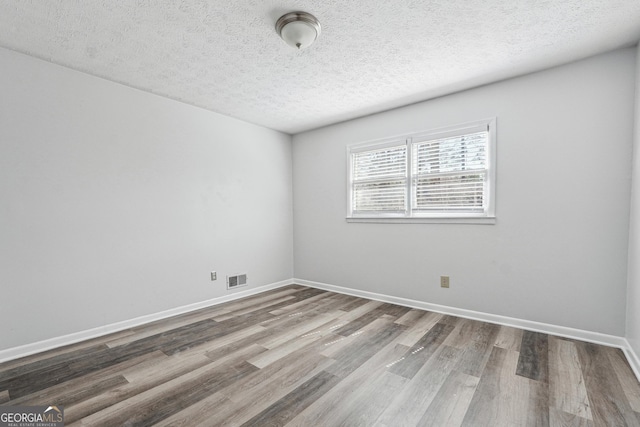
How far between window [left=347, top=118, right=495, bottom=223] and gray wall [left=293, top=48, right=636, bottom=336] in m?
0.11

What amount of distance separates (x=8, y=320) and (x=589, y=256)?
16.1 ft

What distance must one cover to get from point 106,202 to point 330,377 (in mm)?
2658

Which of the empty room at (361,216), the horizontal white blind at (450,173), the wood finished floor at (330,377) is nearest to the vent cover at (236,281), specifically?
the empty room at (361,216)

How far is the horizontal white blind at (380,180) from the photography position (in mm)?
3625

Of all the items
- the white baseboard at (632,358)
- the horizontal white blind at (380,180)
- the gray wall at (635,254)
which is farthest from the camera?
the horizontal white blind at (380,180)

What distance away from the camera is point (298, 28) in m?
1.95

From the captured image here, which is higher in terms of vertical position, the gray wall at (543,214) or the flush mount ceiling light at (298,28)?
the flush mount ceiling light at (298,28)

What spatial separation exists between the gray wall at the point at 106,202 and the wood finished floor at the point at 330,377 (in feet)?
1.47

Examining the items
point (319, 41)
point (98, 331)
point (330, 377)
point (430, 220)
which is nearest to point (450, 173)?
point (430, 220)

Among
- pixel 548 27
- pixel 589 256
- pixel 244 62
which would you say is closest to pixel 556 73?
pixel 548 27

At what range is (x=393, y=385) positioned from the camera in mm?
1876

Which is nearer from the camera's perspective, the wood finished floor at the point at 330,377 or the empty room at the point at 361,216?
the wood finished floor at the point at 330,377

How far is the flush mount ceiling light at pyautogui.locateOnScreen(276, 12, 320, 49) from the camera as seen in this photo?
6.25 feet

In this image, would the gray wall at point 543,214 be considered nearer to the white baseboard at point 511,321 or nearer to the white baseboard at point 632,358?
the white baseboard at point 511,321
